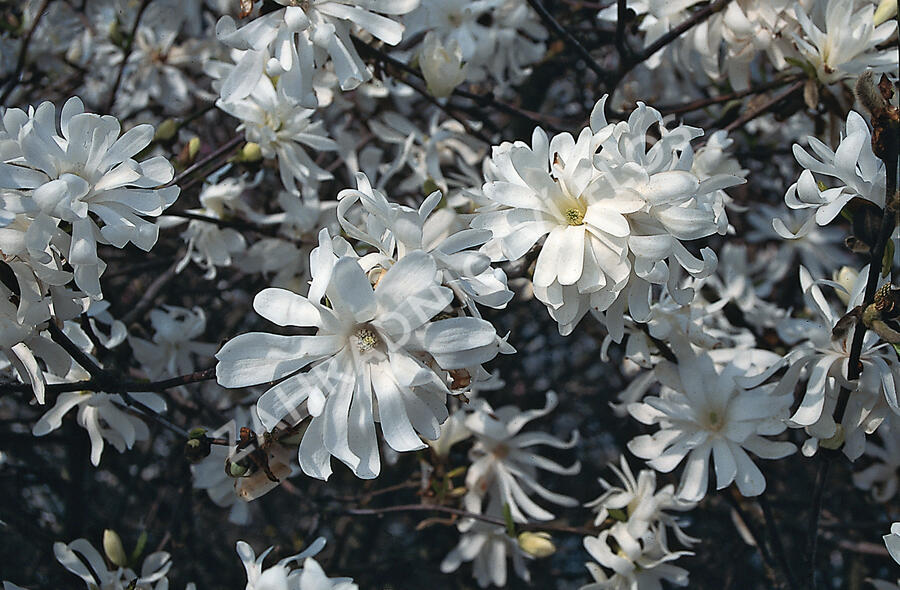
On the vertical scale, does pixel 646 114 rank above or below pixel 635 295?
above


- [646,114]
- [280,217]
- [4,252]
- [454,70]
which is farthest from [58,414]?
[646,114]

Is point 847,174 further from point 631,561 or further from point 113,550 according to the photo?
point 113,550

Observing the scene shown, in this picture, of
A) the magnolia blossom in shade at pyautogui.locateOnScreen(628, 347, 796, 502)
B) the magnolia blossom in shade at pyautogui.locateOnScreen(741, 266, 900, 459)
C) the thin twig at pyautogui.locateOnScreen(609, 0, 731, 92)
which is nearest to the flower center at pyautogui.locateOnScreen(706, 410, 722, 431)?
the magnolia blossom in shade at pyautogui.locateOnScreen(628, 347, 796, 502)

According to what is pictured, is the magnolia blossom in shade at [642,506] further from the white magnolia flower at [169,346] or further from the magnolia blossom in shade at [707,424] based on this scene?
the white magnolia flower at [169,346]

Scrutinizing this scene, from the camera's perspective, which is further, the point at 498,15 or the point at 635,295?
the point at 498,15

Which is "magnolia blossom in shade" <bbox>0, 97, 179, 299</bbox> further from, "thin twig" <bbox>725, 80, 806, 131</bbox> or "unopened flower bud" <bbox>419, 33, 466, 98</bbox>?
"thin twig" <bbox>725, 80, 806, 131</bbox>

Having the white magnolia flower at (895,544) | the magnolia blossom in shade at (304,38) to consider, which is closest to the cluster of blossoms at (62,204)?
the magnolia blossom in shade at (304,38)

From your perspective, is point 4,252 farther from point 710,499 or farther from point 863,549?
point 710,499
